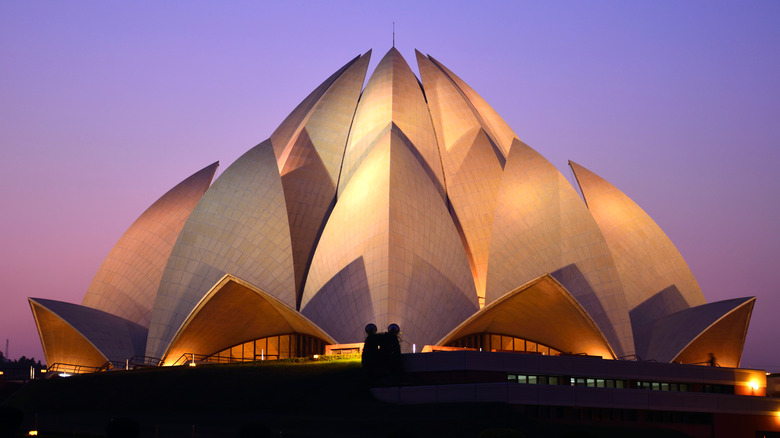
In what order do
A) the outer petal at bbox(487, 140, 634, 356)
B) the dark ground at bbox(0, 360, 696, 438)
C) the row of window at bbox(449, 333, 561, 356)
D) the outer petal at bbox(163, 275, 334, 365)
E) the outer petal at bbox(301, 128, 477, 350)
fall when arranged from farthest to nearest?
the row of window at bbox(449, 333, 561, 356) < the outer petal at bbox(487, 140, 634, 356) < the outer petal at bbox(163, 275, 334, 365) < the outer petal at bbox(301, 128, 477, 350) < the dark ground at bbox(0, 360, 696, 438)

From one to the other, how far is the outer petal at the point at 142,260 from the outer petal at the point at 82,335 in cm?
204

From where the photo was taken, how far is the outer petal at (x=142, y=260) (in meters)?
46.8

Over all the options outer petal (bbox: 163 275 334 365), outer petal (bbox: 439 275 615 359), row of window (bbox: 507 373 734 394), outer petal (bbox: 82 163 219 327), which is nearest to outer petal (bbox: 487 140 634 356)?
outer petal (bbox: 439 275 615 359)

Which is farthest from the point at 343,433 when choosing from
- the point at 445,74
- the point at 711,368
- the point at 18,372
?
the point at 18,372

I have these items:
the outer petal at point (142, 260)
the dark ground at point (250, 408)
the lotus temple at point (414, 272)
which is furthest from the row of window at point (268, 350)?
the dark ground at point (250, 408)

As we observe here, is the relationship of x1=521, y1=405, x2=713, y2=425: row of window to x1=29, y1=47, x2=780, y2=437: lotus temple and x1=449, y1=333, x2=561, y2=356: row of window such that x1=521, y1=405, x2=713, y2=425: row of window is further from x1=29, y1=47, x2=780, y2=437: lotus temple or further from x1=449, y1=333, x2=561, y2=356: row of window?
x1=449, y1=333, x2=561, y2=356: row of window

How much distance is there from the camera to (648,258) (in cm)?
4606

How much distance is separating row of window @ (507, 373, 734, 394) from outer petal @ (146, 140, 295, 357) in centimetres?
1344

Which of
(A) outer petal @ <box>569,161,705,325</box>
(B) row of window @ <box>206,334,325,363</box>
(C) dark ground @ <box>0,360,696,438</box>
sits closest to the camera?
(C) dark ground @ <box>0,360,696,438</box>

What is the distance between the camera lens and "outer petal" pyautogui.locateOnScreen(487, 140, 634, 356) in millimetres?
40312

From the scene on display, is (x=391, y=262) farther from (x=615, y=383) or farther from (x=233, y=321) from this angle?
(x=615, y=383)

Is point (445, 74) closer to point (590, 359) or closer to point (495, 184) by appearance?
point (495, 184)

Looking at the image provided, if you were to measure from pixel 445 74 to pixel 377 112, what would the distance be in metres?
6.43

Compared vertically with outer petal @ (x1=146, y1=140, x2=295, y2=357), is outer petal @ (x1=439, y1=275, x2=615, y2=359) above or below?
below
